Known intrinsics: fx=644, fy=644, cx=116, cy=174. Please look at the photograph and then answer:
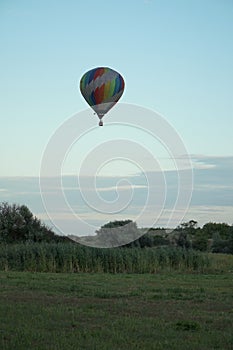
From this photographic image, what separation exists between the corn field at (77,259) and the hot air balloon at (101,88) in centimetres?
877

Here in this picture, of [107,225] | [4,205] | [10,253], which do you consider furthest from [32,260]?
[4,205]

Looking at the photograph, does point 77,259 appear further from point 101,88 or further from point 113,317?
point 113,317

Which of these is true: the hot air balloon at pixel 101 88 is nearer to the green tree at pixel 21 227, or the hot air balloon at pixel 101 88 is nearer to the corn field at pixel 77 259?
the corn field at pixel 77 259

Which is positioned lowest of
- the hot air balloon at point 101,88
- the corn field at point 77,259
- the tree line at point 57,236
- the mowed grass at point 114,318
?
the mowed grass at point 114,318

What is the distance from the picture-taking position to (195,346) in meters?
9.30

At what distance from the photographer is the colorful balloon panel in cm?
2592

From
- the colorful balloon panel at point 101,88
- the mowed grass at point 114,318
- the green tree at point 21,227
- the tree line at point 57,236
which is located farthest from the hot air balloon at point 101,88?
the green tree at point 21,227

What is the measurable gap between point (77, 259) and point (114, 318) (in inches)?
812

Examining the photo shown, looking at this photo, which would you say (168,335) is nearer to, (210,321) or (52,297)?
(210,321)

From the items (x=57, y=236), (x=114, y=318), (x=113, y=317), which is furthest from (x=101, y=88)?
(x=57, y=236)

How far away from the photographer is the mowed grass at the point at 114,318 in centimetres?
945

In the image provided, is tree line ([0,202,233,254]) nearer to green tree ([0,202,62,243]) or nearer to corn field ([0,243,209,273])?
green tree ([0,202,62,243])

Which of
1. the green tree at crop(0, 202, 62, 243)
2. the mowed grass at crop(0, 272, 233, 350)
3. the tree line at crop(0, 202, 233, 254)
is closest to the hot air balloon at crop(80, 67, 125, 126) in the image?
the mowed grass at crop(0, 272, 233, 350)

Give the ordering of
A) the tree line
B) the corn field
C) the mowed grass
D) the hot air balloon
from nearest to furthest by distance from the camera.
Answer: the mowed grass, the hot air balloon, the corn field, the tree line
